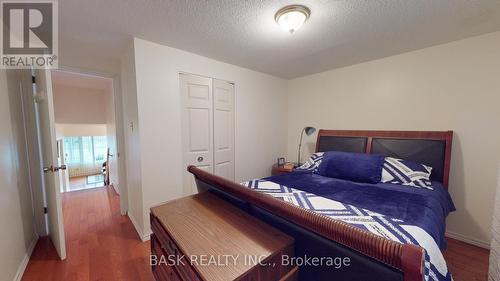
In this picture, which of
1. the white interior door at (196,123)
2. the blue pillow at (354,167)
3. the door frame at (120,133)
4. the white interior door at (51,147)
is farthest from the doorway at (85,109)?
the blue pillow at (354,167)

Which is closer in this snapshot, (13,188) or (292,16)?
(292,16)

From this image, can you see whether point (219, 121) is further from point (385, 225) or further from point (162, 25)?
point (385, 225)

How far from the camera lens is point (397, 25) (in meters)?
1.76

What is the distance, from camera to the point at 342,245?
80cm

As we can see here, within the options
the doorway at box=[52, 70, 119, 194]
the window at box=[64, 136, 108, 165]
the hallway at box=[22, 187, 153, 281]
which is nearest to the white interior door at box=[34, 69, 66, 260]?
the hallway at box=[22, 187, 153, 281]

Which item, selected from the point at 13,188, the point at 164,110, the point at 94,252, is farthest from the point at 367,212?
the point at 13,188

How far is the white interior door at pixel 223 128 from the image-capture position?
2.72 metres

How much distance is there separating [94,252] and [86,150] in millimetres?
8442

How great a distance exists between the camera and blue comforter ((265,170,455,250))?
50.9 inches

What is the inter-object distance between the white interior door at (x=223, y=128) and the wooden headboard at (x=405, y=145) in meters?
1.48

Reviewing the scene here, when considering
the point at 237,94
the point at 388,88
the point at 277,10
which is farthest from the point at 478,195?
the point at 237,94

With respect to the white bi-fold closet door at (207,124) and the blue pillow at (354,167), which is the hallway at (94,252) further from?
the blue pillow at (354,167)

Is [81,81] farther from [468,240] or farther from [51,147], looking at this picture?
[468,240]

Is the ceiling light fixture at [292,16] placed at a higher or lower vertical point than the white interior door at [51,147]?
higher
